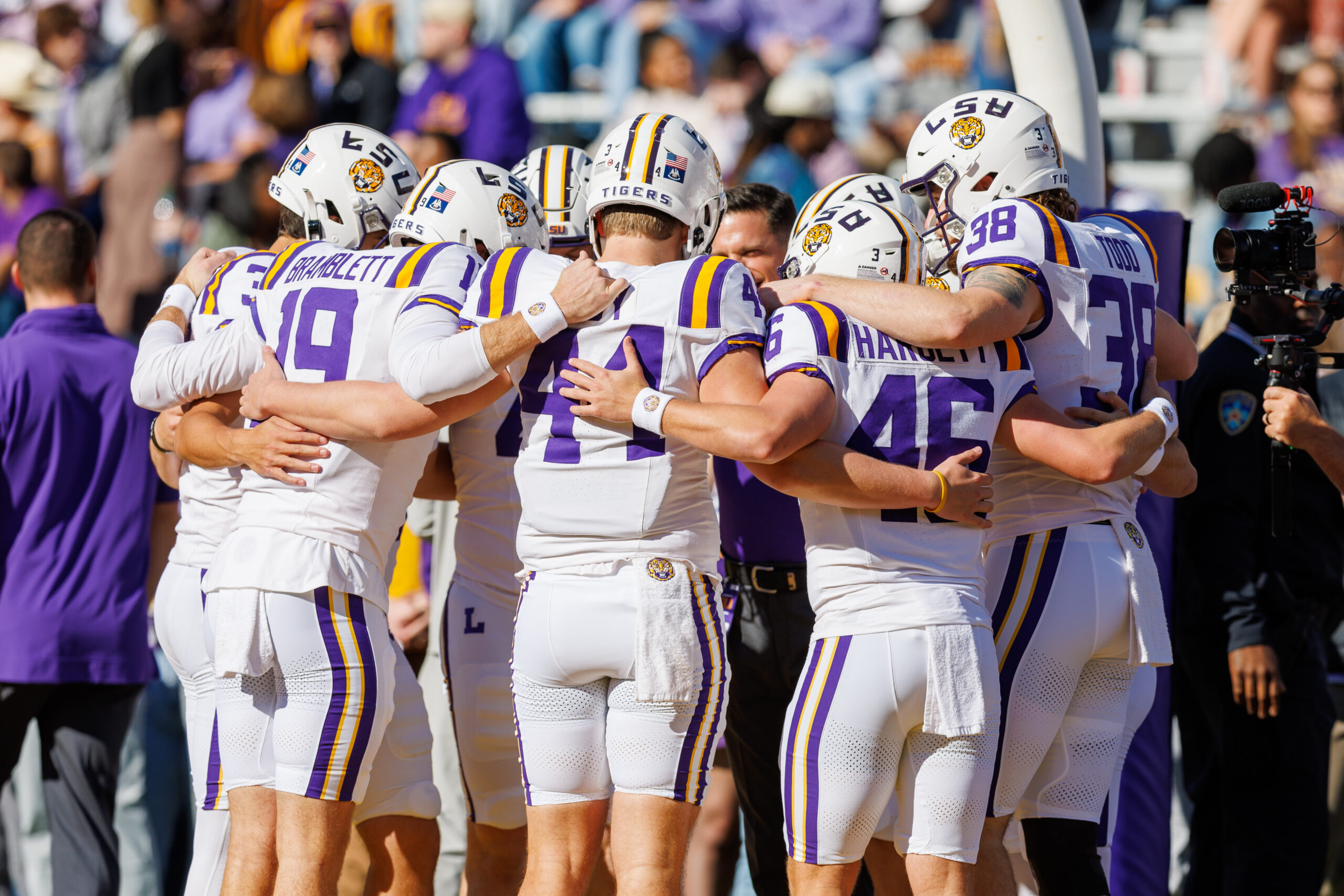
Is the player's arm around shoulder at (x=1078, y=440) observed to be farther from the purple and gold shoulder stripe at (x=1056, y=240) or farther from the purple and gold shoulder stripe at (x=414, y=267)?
the purple and gold shoulder stripe at (x=414, y=267)

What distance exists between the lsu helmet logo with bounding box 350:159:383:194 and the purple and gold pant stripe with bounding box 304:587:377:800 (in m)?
1.52

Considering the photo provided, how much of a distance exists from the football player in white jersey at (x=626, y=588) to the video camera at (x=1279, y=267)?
165 centimetres

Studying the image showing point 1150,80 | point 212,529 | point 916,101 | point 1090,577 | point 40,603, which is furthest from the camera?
point 1150,80

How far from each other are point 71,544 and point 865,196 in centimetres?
353

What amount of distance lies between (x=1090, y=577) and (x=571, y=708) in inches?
60.2

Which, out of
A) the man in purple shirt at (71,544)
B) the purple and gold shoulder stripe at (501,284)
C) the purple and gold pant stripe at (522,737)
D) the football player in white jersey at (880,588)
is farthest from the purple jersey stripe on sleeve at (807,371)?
the man in purple shirt at (71,544)

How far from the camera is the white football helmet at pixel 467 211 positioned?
4.94 meters

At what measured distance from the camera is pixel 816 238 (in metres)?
4.61

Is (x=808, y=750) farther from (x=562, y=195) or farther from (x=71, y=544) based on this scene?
(x=71, y=544)

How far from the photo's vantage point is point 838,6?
44.6 feet

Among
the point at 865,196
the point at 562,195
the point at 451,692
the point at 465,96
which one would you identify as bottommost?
the point at 451,692

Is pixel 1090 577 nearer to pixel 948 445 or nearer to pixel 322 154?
pixel 948 445

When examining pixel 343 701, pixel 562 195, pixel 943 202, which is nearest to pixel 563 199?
pixel 562 195

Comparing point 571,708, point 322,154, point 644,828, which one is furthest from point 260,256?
point 644,828
